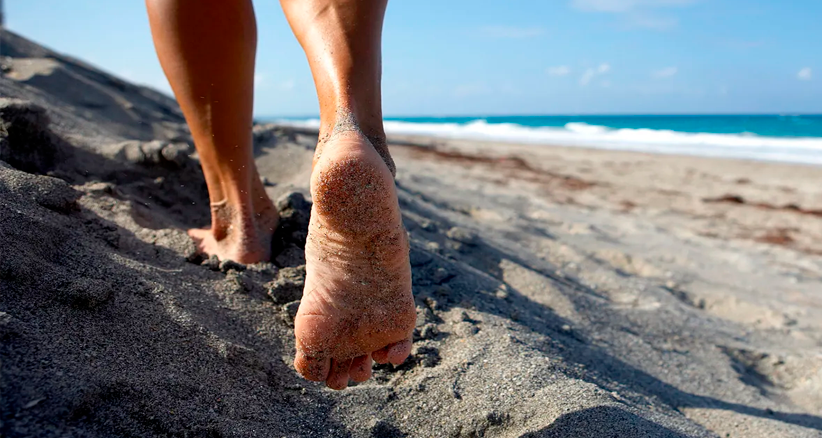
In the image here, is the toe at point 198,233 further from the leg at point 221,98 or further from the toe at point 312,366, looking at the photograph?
the toe at point 312,366

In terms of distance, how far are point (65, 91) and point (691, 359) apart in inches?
122

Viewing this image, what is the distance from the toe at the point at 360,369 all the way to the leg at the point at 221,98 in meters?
0.59

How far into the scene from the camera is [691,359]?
186 centimetres

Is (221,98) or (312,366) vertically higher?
(221,98)

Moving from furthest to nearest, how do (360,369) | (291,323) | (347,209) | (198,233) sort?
1. (198,233)
2. (291,323)
3. (360,369)
4. (347,209)

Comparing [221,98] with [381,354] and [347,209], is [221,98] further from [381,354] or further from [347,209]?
[381,354]

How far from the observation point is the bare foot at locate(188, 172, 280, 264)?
159cm

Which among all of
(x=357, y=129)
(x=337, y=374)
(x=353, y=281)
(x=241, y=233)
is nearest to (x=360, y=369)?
(x=337, y=374)

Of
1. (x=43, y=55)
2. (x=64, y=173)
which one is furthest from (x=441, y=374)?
(x=43, y=55)

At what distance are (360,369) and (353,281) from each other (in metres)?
0.18

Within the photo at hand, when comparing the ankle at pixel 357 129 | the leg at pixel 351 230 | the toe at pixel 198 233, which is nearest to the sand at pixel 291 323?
the toe at pixel 198 233

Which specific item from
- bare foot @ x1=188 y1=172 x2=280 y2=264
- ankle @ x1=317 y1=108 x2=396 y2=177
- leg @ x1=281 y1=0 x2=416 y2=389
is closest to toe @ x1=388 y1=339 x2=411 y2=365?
leg @ x1=281 y1=0 x2=416 y2=389

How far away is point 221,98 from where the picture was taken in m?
1.55

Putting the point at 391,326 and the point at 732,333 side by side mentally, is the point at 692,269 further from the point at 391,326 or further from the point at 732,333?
the point at 391,326
